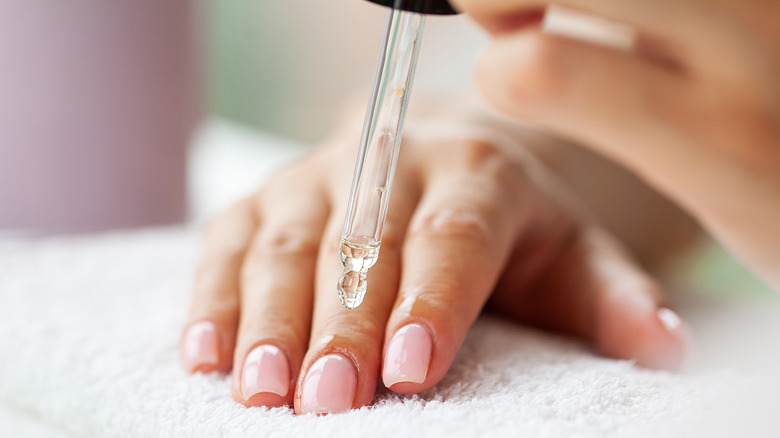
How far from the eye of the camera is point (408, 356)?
0.29 m

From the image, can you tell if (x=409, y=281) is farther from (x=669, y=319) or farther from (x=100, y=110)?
(x=100, y=110)

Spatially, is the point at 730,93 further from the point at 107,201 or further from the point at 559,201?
the point at 107,201

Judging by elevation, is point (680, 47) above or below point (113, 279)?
above

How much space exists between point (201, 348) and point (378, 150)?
0.15 meters

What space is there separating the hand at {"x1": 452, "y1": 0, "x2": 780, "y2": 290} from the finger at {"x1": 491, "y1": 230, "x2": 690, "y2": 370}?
7 cm

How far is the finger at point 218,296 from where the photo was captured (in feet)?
1.15

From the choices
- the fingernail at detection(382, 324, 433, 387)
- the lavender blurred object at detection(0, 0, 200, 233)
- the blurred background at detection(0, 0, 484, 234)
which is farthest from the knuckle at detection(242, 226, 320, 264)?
the lavender blurred object at detection(0, 0, 200, 233)

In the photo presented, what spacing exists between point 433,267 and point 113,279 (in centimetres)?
25

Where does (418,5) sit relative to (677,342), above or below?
above

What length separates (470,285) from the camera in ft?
1.13

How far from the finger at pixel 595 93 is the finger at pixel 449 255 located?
0.07 metres

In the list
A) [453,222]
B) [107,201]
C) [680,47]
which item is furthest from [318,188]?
[107,201]

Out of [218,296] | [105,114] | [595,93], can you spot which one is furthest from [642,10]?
[105,114]

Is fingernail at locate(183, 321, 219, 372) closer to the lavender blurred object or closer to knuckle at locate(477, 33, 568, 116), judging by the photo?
knuckle at locate(477, 33, 568, 116)
